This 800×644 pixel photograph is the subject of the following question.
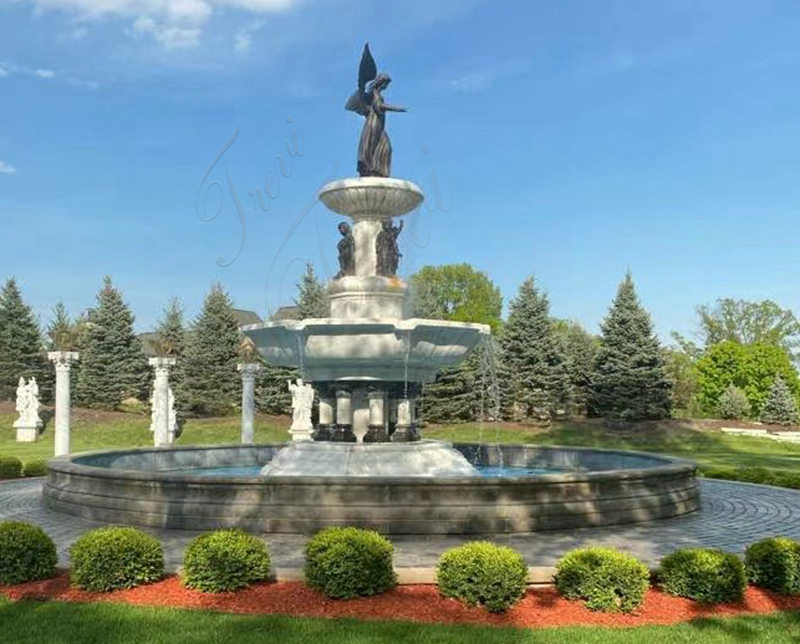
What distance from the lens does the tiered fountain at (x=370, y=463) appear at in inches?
408

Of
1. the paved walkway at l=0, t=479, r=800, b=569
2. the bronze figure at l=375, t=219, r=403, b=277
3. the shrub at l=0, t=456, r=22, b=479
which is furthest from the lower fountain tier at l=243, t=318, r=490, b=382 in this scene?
the shrub at l=0, t=456, r=22, b=479

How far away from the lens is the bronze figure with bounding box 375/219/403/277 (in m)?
15.6

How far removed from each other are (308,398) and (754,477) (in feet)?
80.1

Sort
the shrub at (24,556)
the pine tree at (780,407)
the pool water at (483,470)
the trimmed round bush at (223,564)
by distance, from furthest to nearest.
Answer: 1. the pine tree at (780,407)
2. the pool water at (483,470)
3. the shrub at (24,556)
4. the trimmed round bush at (223,564)

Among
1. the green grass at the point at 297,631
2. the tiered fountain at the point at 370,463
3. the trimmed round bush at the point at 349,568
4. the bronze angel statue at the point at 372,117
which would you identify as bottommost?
the green grass at the point at 297,631

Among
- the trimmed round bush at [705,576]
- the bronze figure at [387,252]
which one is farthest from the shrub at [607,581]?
the bronze figure at [387,252]

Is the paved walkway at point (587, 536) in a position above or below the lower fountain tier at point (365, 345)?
below

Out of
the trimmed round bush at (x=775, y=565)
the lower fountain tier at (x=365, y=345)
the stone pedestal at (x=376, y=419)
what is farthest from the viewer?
the stone pedestal at (x=376, y=419)

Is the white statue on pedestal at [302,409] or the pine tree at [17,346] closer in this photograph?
the white statue on pedestal at [302,409]

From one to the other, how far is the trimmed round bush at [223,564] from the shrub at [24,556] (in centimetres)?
157

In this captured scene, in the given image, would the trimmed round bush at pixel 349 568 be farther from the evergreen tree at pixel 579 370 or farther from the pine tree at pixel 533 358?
the evergreen tree at pixel 579 370

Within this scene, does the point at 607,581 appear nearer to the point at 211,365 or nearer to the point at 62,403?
the point at 62,403

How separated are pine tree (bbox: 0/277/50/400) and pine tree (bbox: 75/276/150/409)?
2.69 m

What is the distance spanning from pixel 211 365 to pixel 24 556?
40.4 meters
